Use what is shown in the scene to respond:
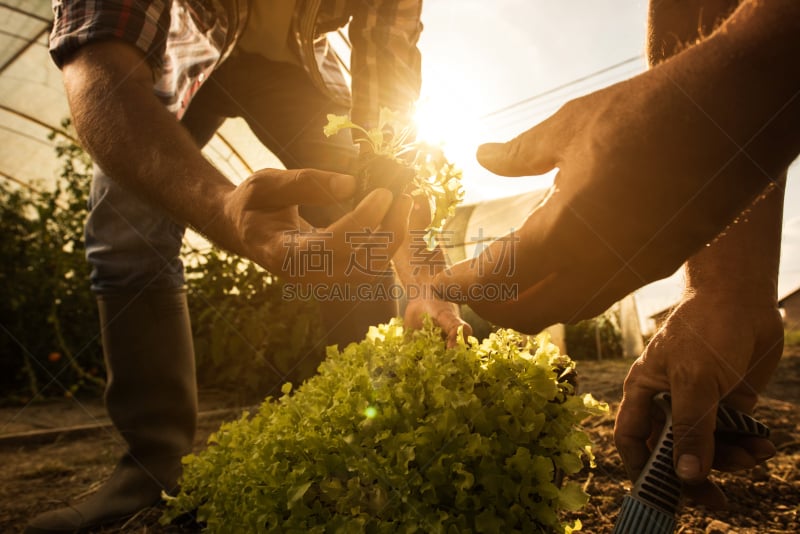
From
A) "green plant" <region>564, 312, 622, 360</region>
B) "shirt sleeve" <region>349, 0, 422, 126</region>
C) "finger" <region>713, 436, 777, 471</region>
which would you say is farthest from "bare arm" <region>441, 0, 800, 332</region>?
"green plant" <region>564, 312, 622, 360</region>

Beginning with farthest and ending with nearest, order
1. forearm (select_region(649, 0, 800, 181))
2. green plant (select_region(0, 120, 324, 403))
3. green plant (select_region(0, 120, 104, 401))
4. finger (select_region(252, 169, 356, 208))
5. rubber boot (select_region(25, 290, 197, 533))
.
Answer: green plant (select_region(0, 120, 104, 401)) < green plant (select_region(0, 120, 324, 403)) < rubber boot (select_region(25, 290, 197, 533)) < finger (select_region(252, 169, 356, 208)) < forearm (select_region(649, 0, 800, 181))

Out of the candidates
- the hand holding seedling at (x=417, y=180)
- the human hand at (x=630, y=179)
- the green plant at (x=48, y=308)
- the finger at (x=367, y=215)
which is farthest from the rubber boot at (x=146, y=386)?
the green plant at (x=48, y=308)

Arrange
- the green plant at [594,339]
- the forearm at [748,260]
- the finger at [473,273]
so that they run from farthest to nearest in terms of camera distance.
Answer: the green plant at [594,339]
the forearm at [748,260]
the finger at [473,273]

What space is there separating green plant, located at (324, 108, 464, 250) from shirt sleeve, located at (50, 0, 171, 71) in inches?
33.0

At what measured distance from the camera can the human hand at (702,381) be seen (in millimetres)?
990

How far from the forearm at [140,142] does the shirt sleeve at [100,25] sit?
1.5 inches

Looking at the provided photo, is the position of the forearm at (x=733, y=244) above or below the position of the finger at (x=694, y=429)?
above

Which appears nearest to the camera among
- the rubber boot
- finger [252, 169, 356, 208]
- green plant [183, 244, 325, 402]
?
finger [252, 169, 356, 208]

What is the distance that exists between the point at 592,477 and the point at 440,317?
95 cm

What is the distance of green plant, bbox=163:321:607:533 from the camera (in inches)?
40.1

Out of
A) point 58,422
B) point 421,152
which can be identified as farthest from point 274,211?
point 58,422

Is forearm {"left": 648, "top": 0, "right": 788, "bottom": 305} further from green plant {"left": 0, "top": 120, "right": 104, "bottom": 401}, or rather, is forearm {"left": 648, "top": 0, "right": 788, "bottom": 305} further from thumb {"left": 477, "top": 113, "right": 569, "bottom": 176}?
green plant {"left": 0, "top": 120, "right": 104, "bottom": 401}

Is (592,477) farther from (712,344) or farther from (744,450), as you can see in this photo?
(712,344)

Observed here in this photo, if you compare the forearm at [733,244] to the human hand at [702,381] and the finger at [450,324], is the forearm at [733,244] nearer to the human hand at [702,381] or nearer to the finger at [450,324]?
the human hand at [702,381]
